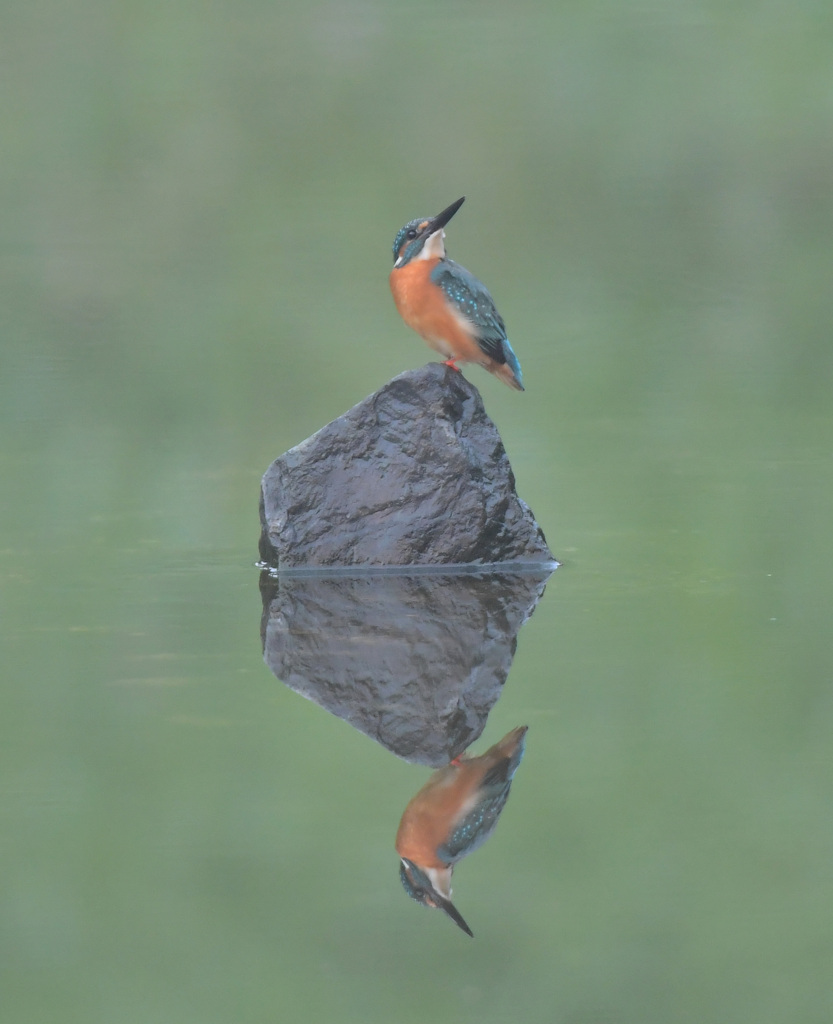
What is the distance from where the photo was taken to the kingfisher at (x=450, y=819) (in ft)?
12.7

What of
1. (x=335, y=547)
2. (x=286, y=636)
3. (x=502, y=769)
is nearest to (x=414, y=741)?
(x=502, y=769)

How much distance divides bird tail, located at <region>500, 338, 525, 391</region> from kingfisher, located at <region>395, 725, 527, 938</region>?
284 centimetres

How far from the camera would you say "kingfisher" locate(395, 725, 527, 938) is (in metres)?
3.88

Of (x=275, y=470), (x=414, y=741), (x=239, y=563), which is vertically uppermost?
(x=414, y=741)

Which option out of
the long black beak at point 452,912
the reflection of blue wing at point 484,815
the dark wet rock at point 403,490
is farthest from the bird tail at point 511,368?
the long black beak at point 452,912

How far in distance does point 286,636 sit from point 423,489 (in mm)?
1333

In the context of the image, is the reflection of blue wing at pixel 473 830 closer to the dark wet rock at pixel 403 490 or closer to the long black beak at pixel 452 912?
the long black beak at pixel 452 912

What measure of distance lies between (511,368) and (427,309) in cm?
55

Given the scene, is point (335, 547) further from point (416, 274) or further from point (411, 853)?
point (411, 853)

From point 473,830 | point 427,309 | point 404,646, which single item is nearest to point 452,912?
point 473,830

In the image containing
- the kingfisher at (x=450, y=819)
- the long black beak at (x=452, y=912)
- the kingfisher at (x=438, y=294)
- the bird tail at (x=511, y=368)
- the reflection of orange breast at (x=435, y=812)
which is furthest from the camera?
the bird tail at (x=511, y=368)

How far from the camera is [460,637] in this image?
19.0 ft

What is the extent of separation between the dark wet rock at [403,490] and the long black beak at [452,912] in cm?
325

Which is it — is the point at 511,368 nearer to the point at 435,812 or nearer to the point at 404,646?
the point at 404,646
